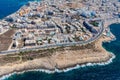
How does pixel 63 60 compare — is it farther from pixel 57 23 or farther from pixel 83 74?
pixel 57 23

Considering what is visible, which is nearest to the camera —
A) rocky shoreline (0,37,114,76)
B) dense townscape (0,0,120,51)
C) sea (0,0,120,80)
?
sea (0,0,120,80)

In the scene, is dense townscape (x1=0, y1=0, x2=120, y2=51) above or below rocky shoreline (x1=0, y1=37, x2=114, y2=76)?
above

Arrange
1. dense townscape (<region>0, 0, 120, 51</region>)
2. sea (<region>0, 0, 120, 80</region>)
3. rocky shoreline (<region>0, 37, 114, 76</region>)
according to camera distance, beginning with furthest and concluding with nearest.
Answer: dense townscape (<region>0, 0, 120, 51</region>) < rocky shoreline (<region>0, 37, 114, 76</region>) < sea (<region>0, 0, 120, 80</region>)

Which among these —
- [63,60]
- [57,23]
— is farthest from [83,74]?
[57,23]

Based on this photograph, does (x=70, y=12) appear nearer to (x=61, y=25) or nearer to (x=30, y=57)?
(x=61, y=25)

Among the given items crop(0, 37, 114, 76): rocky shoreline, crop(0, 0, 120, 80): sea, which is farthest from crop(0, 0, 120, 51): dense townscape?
crop(0, 0, 120, 80): sea

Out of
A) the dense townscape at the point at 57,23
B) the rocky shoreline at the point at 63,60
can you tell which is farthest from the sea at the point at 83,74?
the dense townscape at the point at 57,23

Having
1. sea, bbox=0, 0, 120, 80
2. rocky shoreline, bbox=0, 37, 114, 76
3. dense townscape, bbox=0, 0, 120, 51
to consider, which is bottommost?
sea, bbox=0, 0, 120, 80

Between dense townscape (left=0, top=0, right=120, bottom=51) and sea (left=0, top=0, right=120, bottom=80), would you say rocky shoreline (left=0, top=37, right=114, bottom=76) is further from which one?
dense townscape (left=0, top=0, right=120, bottom=51)

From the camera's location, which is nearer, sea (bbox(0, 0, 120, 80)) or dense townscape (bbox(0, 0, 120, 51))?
sea (bbox(0, 0, 120, 80))
